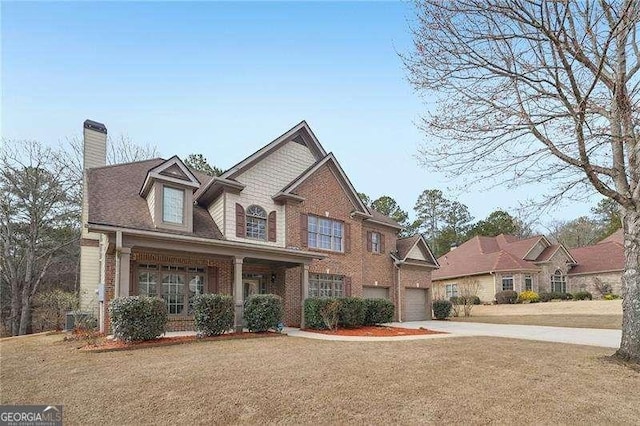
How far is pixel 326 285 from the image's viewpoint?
19234 millimetres

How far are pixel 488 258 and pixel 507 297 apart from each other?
14.5 ft

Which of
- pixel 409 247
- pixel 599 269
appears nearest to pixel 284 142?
pixel 409 247

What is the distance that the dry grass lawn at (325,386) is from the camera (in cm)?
563

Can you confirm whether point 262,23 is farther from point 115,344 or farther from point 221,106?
point 115,344

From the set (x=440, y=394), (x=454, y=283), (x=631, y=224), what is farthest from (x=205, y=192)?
(x=454, y=283)

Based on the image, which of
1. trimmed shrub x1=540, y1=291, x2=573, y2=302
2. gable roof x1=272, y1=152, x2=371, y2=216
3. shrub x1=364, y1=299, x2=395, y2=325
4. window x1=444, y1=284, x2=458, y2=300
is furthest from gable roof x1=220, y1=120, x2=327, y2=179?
trimmed shrub x1=540, y1=291, x2=573, y2=302

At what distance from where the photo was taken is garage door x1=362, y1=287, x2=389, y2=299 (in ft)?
71.1

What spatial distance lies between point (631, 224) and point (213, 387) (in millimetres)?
9354

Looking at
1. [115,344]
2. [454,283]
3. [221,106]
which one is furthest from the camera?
[454,283]

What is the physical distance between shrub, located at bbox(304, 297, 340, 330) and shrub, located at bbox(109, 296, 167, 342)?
6028 millimetres

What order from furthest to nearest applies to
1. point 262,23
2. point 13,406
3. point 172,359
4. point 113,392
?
point 262,23, point 172,359, point 113,392, point 13,406

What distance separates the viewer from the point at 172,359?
29.0 feet

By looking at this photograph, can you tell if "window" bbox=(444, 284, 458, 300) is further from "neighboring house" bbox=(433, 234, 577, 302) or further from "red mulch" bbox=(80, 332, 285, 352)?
"red mulch" bbox=(80, 332, 285, 352)

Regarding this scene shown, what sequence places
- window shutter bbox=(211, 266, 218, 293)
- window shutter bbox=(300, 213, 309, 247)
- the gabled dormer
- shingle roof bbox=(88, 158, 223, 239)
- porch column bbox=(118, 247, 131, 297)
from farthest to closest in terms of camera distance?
window shutter bbox=(300, 213, 309, 247), window shutter bbox=(211, 266, 218, 293), the gabled dormer, shingle roof bbox=(88, 158, 223, 239), porch column bbox=(118, 247, 131, 297)
